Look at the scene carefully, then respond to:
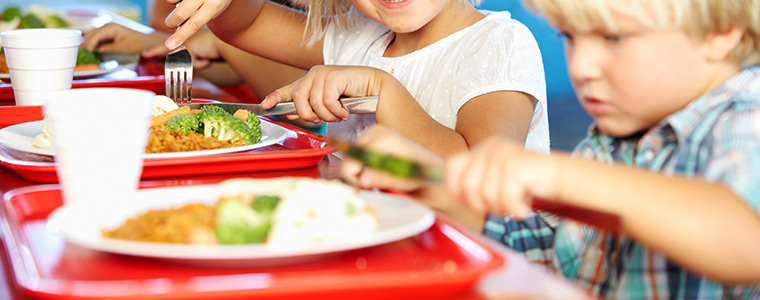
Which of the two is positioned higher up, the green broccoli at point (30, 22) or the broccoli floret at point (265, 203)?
the broccoli floret at point (265, 203)

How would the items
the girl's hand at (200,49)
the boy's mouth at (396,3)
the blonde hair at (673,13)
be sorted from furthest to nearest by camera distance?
the girl's hand at (200,49)
the boy's mouth at (396,3)
the blonde hair at (673,13)

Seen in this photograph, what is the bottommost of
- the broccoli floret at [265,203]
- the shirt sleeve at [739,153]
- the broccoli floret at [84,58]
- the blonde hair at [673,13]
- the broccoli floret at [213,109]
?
the broccoli floret at [84,58]

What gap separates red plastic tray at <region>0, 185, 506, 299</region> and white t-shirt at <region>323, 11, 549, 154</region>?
0.97 metres

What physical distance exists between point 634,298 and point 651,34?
324mm

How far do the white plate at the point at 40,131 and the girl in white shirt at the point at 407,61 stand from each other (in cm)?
9

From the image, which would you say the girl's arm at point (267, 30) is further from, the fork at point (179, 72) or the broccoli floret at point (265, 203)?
the broccoli floret at point (265, 203)

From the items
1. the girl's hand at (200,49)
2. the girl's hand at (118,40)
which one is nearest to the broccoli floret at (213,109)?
the girl's hand at (200,49)

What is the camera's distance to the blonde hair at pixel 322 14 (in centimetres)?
209

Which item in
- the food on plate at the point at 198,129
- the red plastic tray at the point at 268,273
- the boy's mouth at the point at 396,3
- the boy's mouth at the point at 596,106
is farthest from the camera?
the boy's mouth at the point at 396,3

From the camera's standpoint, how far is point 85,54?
221cm

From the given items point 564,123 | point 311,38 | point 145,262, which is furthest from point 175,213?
point 564,123

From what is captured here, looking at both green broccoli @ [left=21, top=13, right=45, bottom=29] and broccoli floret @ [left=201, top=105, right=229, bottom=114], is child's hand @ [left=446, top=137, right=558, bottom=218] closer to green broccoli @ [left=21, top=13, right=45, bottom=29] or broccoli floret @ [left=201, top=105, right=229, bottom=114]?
broccoli floret @ [left=201, top=105, right=229, bottom=114]

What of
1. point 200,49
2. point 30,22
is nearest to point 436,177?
point 200,49

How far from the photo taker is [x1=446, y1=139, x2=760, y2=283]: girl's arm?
0.74 meters
